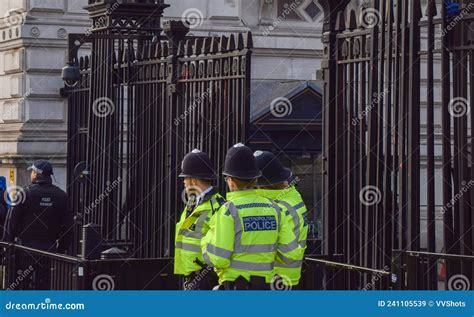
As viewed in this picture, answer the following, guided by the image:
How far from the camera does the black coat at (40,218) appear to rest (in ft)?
47.6

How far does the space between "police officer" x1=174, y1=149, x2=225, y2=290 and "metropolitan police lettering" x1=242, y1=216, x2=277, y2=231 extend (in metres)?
0.40

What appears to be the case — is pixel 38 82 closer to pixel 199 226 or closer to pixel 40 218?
pixel 40 218

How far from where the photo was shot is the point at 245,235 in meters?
9.03

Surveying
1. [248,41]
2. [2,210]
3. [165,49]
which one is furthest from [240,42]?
→ [2,210]

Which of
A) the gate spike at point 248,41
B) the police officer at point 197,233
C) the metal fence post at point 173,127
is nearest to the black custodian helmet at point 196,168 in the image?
the police officer at point 197,233

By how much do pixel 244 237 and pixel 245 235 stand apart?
14 millimetres

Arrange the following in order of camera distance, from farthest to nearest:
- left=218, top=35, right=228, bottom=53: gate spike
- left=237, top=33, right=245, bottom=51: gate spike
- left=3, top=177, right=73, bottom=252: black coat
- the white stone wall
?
the white stone wall → left=3, top=177, right=73, bottom=252: black coat → left=218, top=35, right=228, bottom=53: gate spike → left=237, top=33, right=245, bottom=51: gate spike

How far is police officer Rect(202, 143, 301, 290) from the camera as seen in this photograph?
29.4 ft

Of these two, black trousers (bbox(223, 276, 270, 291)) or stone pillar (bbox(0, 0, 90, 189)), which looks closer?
black trousers (bbox(223, 276, 270, 291))

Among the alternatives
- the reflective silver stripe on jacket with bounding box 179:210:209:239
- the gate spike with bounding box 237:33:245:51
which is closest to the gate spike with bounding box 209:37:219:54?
the gate spike with bounding box 237:33:245:51

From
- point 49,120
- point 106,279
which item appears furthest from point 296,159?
point 106,279

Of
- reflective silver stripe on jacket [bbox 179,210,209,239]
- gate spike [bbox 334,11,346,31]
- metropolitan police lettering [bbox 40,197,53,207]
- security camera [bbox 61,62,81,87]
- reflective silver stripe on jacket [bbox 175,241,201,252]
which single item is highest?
gate spike [bbox 334,11,346,31]

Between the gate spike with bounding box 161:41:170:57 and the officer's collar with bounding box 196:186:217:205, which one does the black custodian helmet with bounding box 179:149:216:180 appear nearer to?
the officer's collar with bounding box 196:186:217:205

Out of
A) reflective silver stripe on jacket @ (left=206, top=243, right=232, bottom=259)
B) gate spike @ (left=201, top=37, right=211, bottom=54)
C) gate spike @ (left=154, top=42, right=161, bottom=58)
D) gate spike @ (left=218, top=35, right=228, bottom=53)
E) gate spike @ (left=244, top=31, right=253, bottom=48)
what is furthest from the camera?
gate spike @ (left=154, top=42, right=161, bottom=58)
